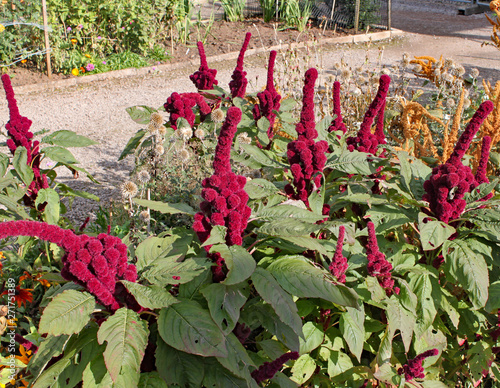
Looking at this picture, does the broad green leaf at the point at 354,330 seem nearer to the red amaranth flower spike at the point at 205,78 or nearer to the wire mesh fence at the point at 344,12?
the red amaranth flower spike at the point at 205,78

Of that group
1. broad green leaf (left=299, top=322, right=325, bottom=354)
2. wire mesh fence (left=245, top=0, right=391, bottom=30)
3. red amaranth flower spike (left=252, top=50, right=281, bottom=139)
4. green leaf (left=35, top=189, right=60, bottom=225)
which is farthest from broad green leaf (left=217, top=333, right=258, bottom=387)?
wire mesh fence (left=245, top=0, right=391, bottom=30)

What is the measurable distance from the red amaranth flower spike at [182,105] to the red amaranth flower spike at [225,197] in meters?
1.63

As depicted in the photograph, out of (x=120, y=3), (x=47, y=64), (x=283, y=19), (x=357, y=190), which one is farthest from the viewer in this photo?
(x=283, y=19)

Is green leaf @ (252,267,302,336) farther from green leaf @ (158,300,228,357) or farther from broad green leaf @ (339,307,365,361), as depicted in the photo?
broad green leaf @ (339,307,365,361)

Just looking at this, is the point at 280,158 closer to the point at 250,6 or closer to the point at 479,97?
the point at 479,97

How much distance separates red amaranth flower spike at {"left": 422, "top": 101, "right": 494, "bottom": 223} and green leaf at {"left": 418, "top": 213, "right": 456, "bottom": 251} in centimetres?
9

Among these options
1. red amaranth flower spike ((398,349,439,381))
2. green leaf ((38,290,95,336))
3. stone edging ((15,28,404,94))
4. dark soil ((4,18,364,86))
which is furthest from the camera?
dark soil ((4,18,364,86))

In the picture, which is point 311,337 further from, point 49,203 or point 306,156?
point 49,203

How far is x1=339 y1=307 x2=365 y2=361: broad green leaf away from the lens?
1.71 m

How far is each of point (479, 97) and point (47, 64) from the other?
730 centimetres

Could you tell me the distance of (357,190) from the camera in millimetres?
2221

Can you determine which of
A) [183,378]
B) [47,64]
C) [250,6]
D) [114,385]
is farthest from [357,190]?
[250,6]

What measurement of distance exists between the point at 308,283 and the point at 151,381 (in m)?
0.62

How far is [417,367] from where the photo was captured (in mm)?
1622
